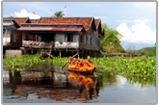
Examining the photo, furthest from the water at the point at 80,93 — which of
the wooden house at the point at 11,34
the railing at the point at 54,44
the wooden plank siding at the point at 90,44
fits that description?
the wooden house at the point at 11,34

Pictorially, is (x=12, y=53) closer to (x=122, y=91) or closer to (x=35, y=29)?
(x=35, y=29)

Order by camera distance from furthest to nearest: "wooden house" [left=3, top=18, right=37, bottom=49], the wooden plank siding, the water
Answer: the wooden plank siding, "wooden house" [left=3, top=18, right=37, bottom=49], the water

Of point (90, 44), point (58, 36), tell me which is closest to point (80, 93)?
point (58, 36)

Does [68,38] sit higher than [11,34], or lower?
lower

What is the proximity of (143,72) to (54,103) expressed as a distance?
10.3 m

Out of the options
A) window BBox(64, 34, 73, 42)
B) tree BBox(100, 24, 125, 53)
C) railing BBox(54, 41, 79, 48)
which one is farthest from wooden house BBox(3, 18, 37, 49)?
tree BBox(100, 24, 125, 53)

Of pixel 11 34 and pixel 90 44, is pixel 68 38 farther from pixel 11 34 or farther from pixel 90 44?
pixel 11 34

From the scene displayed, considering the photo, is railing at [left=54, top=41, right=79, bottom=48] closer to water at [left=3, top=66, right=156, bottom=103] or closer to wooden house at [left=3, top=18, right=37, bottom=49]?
wooden house at [left=3, top=18, right=37, bottom=49]

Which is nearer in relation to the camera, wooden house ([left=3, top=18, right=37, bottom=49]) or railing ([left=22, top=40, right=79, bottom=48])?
railing ([left=22, top=40, right=79, bottom=48])

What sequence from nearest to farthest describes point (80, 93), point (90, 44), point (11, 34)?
point (80, 93) < point (11, 34) < point (90, 44)

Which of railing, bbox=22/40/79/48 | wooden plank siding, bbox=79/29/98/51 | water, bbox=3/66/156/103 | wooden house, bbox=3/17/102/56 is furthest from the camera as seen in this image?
wooden plank siding, bbox=79/29/98/51

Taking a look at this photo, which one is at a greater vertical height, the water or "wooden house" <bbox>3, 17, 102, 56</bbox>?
"wooden house" <bbox>3, 17, 102, 56</bbox>

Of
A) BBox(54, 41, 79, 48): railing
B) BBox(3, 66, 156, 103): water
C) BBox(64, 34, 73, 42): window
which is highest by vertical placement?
BBox(64, 34, 73, 42): window

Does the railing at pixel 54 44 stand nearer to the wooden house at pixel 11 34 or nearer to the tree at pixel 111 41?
the wooden house at pixel 11 34
